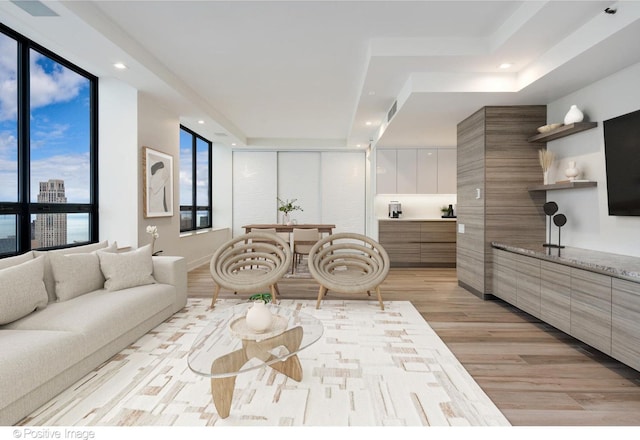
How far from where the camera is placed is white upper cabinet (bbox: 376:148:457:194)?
6879 millimetres

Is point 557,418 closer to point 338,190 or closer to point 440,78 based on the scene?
point 440,78

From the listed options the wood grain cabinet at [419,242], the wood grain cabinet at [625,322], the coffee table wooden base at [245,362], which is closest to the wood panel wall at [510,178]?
the wood grain cabinet at [625,322]

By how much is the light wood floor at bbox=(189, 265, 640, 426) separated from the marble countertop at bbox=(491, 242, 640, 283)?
2.24 ft

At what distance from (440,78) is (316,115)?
8.74 feet

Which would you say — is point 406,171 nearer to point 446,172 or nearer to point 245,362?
point 446,172

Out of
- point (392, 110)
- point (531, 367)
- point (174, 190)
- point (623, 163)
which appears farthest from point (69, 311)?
point (623, 163)

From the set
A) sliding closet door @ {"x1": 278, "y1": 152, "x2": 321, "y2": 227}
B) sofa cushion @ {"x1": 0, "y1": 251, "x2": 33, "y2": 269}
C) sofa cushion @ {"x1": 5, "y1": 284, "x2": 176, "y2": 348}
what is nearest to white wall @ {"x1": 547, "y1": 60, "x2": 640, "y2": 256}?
sofa cushion @ {"x1": 5, "y1": 284, "x2": 176, "y2": 348}

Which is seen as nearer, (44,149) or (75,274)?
(75,274)

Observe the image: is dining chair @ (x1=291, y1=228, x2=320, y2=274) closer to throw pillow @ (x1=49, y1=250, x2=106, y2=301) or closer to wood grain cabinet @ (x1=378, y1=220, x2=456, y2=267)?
wood grain cabinet @ (x1=378, y1=220, x2=456, y2=267)

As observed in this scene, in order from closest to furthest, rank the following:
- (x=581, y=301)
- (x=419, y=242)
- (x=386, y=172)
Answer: (x=581, y=301), (x=419, y=242), (x=386, y=172)

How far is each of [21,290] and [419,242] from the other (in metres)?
5.73

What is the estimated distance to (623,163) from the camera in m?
2.78

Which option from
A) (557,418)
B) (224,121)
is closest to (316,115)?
(224,121)

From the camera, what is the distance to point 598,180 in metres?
3.22
